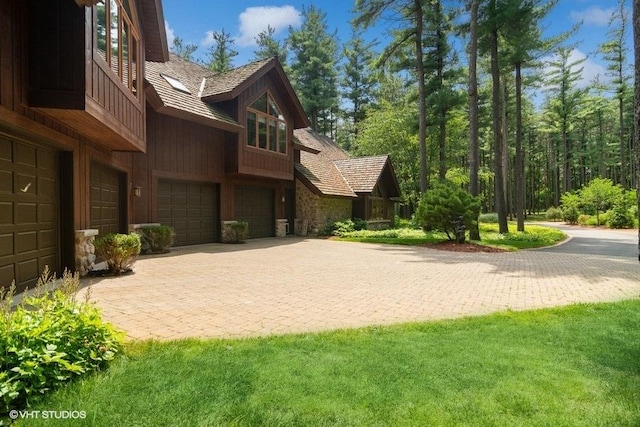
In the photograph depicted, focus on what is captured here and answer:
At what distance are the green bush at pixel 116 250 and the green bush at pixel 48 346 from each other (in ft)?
14.1

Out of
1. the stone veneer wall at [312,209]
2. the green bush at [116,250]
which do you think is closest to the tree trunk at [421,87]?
the stone veneer wall at [312,209]

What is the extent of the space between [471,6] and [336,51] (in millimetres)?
21365

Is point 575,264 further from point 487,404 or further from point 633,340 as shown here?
point 487,404

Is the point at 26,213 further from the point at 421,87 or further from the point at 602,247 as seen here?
the point at 421,87

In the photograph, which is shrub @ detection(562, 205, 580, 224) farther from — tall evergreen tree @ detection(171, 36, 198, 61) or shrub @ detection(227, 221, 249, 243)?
tall evergreen tree @ detection(171, 36, 198, 61)

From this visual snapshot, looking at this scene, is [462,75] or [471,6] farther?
[462,75]

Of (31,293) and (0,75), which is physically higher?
(0,75)

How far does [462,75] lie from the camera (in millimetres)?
23141

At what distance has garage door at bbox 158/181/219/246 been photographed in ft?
40.0

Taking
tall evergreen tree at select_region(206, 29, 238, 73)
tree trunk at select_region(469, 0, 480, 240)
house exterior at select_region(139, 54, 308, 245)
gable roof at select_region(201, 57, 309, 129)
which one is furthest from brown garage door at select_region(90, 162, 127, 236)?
tall evergreen tree at select_region(206, 29, 238, 73)

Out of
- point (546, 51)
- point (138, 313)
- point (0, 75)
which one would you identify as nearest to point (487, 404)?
point (138, 313)

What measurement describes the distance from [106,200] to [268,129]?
7473 mm

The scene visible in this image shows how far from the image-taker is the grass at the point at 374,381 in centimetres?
238

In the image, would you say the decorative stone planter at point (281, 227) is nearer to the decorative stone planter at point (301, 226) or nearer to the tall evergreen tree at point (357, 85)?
the decorative stone planter at point (301, 226)
